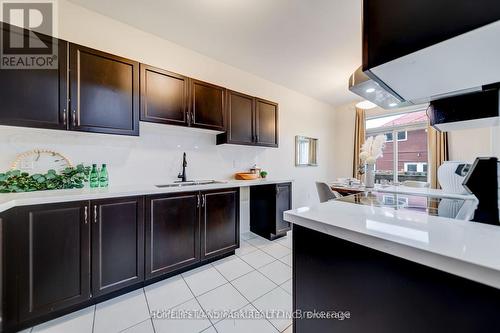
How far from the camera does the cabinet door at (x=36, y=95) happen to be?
1466 mm

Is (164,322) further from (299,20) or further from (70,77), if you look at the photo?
(299,20)

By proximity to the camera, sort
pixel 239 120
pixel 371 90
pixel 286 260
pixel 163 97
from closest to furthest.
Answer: pixel 371 90 < pixel 163 97 < pixel 286 260 < pixel 239 120

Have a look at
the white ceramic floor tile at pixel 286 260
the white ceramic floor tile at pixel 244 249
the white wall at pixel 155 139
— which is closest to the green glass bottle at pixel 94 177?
the white wall at pixel 155 139

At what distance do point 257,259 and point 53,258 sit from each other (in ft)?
6.32

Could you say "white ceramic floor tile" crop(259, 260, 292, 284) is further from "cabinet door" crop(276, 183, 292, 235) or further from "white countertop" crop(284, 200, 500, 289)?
"white countertop" crop(284, 200, 500, 289)

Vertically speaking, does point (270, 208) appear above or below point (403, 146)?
below

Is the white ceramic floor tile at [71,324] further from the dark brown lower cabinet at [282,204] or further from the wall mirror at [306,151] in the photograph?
the wall mirror at [306,151]

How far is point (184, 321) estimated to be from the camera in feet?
4.88

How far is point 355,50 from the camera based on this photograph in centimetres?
271

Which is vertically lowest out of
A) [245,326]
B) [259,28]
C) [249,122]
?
[245,326]

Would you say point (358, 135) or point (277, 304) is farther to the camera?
point (358, 135)

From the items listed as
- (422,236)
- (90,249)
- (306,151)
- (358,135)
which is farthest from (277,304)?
(358,135)

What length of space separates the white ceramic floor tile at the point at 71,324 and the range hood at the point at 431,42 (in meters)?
2.43

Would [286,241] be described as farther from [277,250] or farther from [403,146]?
[403,146]
